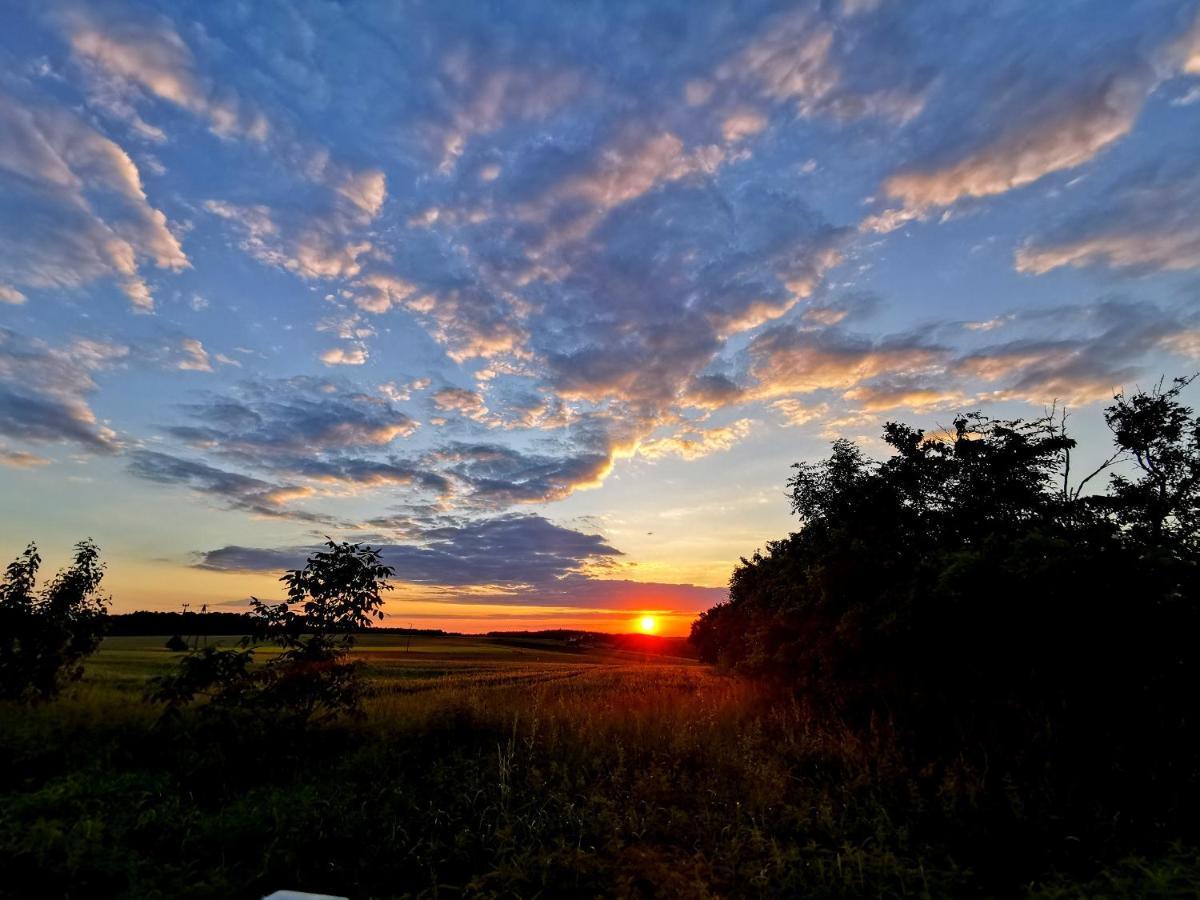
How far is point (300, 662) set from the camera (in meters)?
9.79

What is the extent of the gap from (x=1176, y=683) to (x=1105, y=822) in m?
2.88

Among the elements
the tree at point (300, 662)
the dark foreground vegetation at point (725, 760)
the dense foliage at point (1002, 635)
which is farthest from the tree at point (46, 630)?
the dense foliage at point (1002, 635)

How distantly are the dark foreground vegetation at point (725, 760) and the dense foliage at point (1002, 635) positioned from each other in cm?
4

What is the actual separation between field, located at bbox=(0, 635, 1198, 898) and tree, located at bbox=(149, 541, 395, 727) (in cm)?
52

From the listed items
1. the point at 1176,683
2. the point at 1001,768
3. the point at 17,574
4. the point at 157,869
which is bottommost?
the point at 157,869

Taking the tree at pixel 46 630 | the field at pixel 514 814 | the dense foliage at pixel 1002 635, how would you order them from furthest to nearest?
the tree at pixel 46 630
the dense foliage at pixel 1002 635
the field at pixel 514 814

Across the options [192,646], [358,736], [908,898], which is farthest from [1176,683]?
[192,646]

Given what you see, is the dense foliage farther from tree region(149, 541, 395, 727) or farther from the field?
tree region(149, 541, 395, 727)

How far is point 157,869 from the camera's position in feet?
17.7

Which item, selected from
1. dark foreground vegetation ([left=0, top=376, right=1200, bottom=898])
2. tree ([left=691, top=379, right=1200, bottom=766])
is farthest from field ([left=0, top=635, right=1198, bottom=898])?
tree ([left=691, top=379, right=1200, bottom=766])

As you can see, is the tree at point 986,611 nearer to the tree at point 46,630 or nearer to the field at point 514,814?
the field at point 514,814

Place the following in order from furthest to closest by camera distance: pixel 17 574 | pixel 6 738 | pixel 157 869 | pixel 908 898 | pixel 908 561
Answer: pixel 17 574 < pixel 908 561 < pixel 6 738 < pixel 157 869 < pixel 908 898

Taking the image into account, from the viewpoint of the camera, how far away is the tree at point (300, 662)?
9.29 metres

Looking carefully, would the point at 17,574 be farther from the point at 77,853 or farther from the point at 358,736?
the point at 77,853
